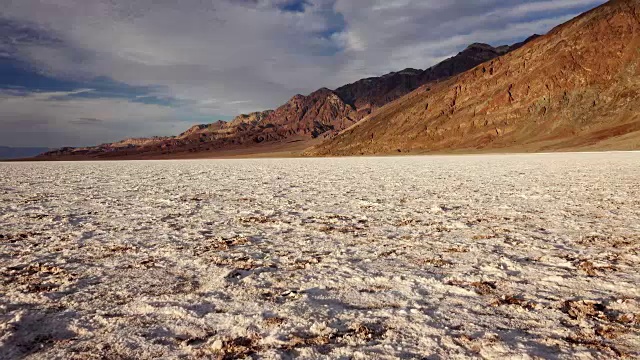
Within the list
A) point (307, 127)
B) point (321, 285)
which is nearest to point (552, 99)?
point (321, 285)

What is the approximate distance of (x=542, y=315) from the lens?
116 inches

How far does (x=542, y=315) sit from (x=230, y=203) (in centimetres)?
721

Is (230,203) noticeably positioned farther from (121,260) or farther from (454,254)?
(454,254)

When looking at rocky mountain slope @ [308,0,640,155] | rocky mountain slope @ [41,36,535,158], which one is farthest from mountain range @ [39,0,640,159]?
rocky mountain slope @ [41,36,535,158]

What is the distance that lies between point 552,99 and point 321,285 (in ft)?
256

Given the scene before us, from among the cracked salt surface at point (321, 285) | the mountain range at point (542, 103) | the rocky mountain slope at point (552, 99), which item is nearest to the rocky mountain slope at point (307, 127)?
the mountain range at point (542, 103)

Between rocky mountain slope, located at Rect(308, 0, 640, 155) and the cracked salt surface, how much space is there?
185 ft

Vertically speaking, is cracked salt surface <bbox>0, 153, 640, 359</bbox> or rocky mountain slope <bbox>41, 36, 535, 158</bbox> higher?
rocky mountain slope <bbox>41, 36, 535, 158</bbox>

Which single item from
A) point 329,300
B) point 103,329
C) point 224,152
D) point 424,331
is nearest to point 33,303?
point 103,329

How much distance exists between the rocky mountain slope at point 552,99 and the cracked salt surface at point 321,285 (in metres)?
56.5

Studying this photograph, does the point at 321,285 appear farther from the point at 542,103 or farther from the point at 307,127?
the point at 307,127

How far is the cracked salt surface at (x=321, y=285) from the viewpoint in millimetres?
2568

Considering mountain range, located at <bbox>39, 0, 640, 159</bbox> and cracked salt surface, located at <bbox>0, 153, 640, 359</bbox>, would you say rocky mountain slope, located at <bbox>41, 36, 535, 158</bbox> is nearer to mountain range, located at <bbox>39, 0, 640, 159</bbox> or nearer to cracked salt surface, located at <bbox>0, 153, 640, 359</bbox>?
mountain range, located at <bbox>39, 0, 640, 159</bbox>

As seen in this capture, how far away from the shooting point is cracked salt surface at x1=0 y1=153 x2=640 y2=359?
101 inches
